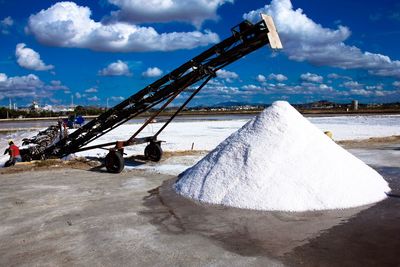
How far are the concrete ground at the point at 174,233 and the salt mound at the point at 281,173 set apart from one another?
339 mm

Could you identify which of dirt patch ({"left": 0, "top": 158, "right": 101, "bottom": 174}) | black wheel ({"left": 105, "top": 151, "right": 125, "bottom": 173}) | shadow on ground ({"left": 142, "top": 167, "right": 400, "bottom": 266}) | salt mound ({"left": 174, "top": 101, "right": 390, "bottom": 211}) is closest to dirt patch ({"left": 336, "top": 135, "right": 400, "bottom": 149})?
salt mound ({"left": 174, "top": 101, "right": 390, "bottom": 211})

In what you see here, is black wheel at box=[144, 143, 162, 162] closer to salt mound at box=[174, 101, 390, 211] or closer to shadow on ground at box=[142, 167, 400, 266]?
salt mound at box=[174, 101, 390, 211]

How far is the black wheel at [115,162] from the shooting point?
1081 cm

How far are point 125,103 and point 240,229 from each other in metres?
6.76

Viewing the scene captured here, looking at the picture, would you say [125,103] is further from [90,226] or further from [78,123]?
[78,123]

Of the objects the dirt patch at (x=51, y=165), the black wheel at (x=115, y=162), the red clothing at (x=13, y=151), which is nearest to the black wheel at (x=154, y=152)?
the dirt patch at (x=51, y=165)

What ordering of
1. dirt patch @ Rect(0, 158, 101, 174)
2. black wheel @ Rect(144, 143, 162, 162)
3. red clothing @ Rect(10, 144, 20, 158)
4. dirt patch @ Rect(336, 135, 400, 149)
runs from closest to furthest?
dirt patch @ Rect(0, 158, 101, 174), black wheel @ Rect(144, 143, 162, 162), red clothing @ Rect(10, 144, 20, 158), dirt patch @ Rect(336, 135, 400, 149)

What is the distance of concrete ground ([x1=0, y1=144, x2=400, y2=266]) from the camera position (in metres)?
4.72

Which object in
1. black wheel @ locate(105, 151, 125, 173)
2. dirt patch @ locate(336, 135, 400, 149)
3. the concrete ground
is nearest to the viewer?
the concrete ground

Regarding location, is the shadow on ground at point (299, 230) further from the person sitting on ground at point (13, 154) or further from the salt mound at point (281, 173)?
the person sitting on ground at point (13, 154)

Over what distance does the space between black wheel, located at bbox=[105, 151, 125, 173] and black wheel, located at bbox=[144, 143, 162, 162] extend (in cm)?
200

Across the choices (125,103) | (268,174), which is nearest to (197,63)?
(125,103)

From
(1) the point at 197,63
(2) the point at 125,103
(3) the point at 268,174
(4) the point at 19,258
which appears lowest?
(4) the point at 19,258

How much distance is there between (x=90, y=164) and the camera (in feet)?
41.0
